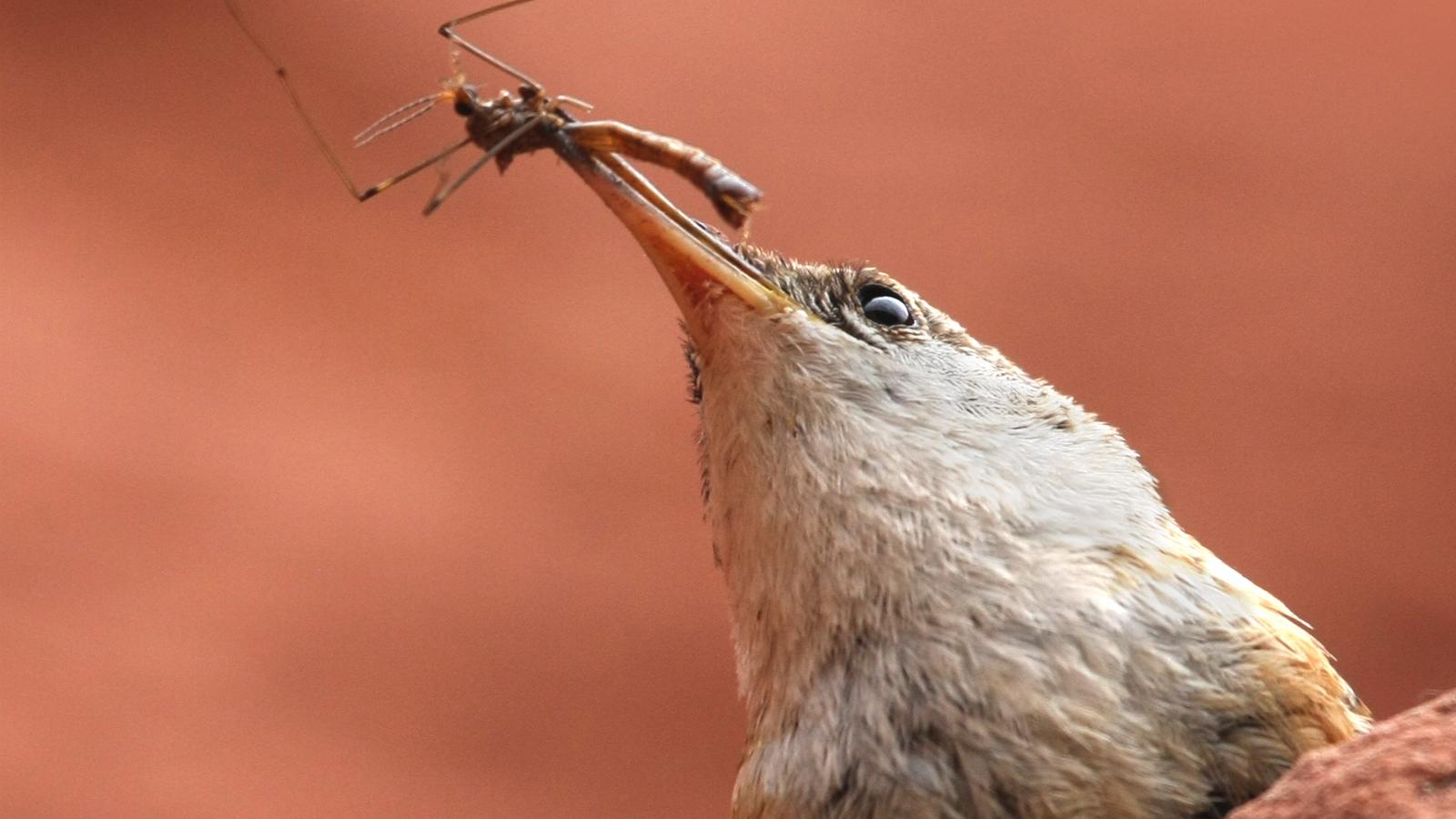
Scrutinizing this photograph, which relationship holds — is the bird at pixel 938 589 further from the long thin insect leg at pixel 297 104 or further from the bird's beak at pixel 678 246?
the long thin insect leg at pixel 297 104

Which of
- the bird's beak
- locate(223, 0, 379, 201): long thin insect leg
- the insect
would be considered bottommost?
the bird's beak

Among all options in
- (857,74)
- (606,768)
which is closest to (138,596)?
(606,768)

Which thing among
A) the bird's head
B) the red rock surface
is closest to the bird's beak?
the bird's head

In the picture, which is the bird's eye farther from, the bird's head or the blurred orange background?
the blurred orange background

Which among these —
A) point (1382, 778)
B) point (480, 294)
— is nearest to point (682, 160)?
point (1382, 778)

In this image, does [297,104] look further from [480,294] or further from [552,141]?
[480,294]

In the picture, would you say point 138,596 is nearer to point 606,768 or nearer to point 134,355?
point 134,355
